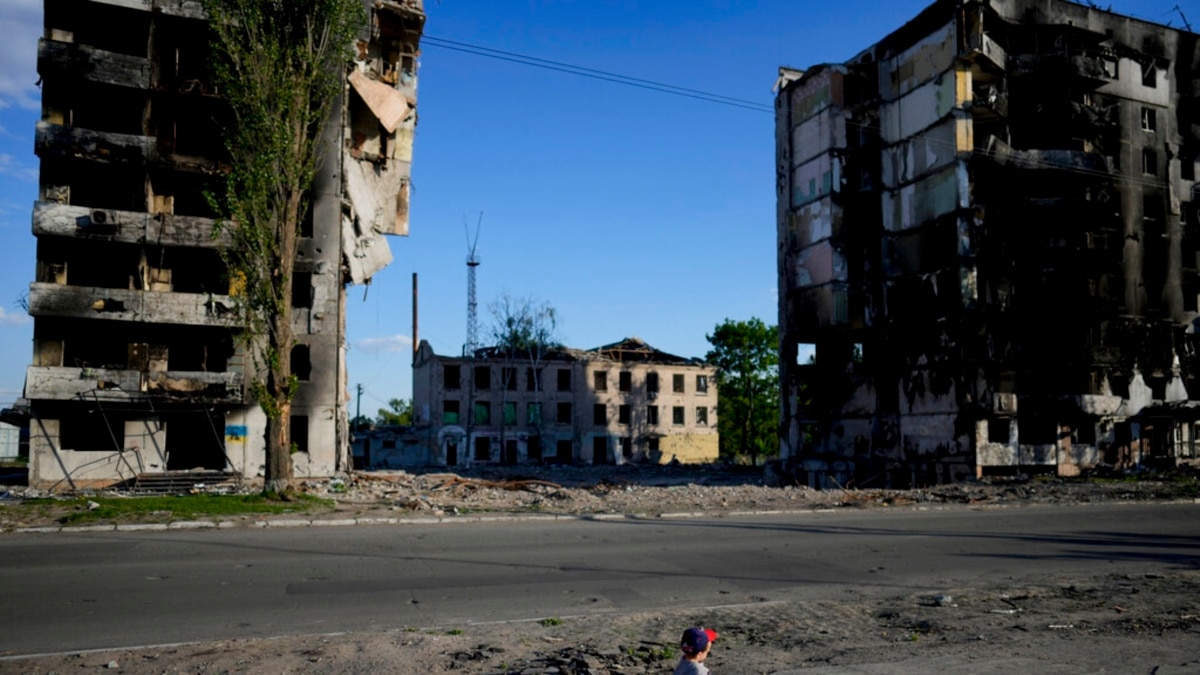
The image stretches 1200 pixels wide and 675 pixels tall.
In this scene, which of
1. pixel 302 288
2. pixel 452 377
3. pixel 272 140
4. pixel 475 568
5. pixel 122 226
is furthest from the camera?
pixel 452 377

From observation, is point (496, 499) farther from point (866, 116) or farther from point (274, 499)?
point (866, 116)

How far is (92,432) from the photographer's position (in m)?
34.5

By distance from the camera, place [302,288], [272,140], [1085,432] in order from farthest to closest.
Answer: [1085,432]
[302,288]
[272,140]

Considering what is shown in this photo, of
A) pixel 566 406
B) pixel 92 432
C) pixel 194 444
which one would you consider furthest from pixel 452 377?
pixel 92 432

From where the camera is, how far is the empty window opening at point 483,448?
72625mm

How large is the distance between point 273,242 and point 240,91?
4.44m

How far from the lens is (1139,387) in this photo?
47281mm

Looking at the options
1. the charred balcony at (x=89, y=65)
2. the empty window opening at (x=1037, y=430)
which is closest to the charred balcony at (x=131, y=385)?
the charred balcony at (x=89, y=65)

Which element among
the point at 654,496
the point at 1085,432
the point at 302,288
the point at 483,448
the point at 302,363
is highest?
the point at 302,288

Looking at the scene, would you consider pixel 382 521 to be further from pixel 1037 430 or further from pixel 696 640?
pixel 1037 430

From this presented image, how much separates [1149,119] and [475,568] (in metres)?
53.4

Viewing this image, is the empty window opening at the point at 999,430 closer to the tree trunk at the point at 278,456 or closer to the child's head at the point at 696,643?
the tree trunk at the point at 278,456

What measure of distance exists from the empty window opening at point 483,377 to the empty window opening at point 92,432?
130 ft

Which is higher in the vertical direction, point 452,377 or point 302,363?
point 452,377
